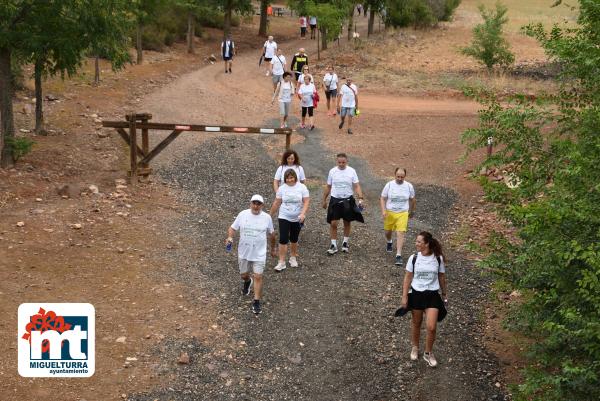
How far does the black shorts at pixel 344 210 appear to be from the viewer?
1243cm

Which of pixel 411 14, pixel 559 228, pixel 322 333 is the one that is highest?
pixel 411 14

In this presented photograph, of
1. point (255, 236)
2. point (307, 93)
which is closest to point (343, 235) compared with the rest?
point (255, 236)

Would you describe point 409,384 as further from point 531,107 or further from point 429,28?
point 429,28

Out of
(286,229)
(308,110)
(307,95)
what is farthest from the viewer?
(308,110)

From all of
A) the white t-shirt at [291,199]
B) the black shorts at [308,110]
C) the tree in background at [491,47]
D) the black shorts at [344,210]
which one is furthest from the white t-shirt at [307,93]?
the tree in background at [491,47]

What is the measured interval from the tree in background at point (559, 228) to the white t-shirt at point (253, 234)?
10.3ft

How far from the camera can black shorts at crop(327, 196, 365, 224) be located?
12430 millimetres

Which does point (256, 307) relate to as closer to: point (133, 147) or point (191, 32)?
point (133, 147)

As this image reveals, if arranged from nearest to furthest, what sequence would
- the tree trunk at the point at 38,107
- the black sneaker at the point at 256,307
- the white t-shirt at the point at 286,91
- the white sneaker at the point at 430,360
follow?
the white sneaker at the point at 430,360 < the black sneaker at the point at 256,307 < the tree trunk at the point at 38,107 < the white t-shirt at the point at 286,91

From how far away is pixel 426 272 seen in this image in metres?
9.05

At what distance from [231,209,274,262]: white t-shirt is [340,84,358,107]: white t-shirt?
10576 mm

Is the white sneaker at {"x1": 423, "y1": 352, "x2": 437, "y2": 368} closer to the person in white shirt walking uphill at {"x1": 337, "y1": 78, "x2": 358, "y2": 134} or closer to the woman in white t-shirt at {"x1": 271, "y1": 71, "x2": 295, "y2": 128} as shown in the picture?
the person in white shirt walking uphill at {"x1": 337, "y1": 78, "x2": 358, "y2": 134}

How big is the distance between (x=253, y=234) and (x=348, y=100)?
11.1 metres

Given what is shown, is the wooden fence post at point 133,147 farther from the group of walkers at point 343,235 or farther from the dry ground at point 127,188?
the group of walkers at point 343,235
